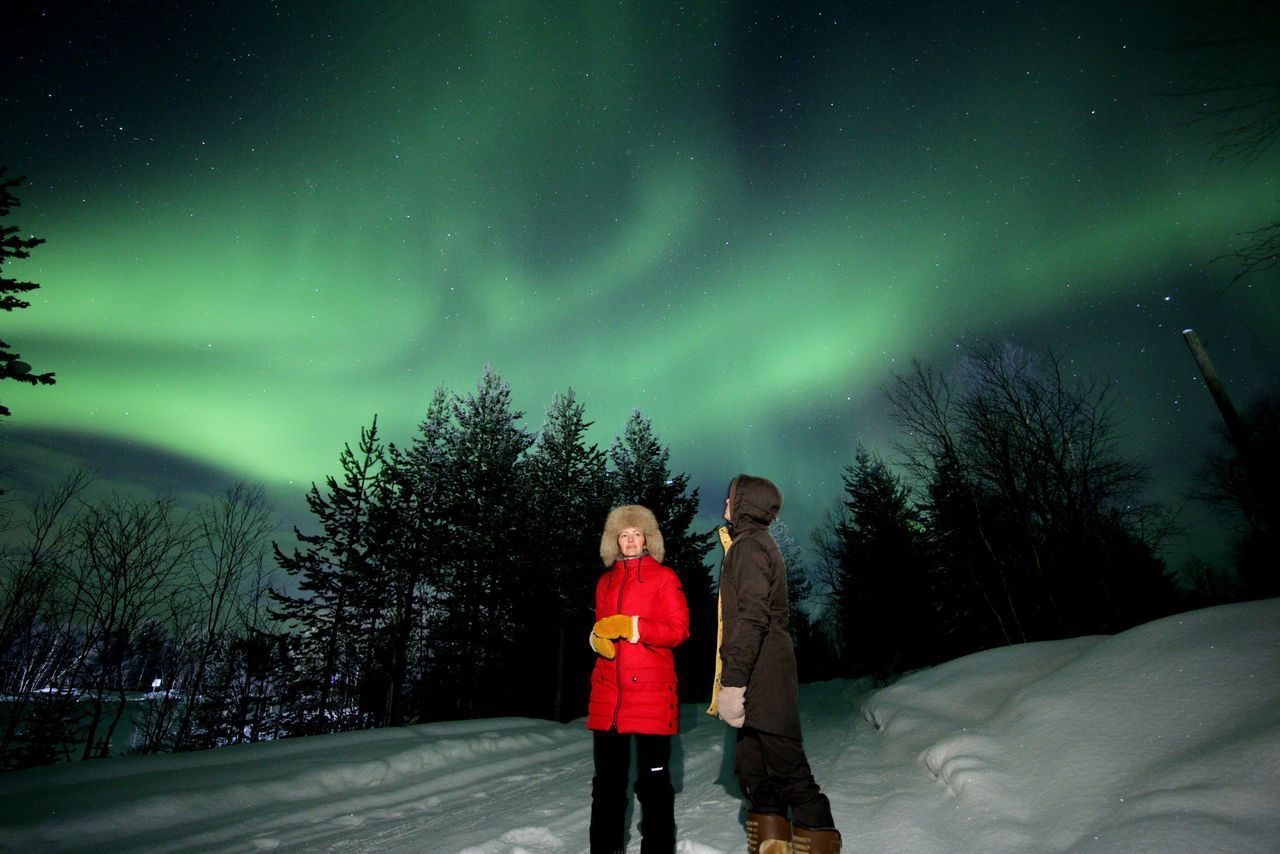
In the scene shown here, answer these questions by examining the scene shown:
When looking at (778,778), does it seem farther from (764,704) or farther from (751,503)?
(751,503)

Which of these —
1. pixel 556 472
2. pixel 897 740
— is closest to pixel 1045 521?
pixel 897 740

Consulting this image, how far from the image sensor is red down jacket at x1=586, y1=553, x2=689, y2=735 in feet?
9.91

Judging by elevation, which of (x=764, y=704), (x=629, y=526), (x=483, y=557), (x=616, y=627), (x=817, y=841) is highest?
(x=483, y=557)

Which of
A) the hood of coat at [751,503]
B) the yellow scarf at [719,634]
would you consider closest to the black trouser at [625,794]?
the yellow scarf at [719,634]

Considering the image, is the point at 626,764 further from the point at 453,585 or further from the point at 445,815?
the point at 453,585

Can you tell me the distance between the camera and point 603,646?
308 centimetres

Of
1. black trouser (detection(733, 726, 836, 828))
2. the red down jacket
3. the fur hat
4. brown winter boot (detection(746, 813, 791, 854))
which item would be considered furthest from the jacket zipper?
brown winter boot (detection(746, 813, 791, 854))

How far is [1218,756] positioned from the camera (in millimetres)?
2639

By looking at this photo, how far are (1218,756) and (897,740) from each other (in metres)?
3.37

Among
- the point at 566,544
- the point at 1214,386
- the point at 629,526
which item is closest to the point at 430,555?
the point at 566,544

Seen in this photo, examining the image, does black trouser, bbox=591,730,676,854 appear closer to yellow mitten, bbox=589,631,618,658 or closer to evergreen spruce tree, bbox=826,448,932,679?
yellow mitten, bbox=589,631,618,658

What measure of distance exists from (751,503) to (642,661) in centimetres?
120

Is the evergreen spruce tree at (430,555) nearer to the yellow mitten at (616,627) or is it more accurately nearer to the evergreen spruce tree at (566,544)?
the evergreen spruce tree at (566,544)

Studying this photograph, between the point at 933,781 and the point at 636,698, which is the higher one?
the point at 636,698
